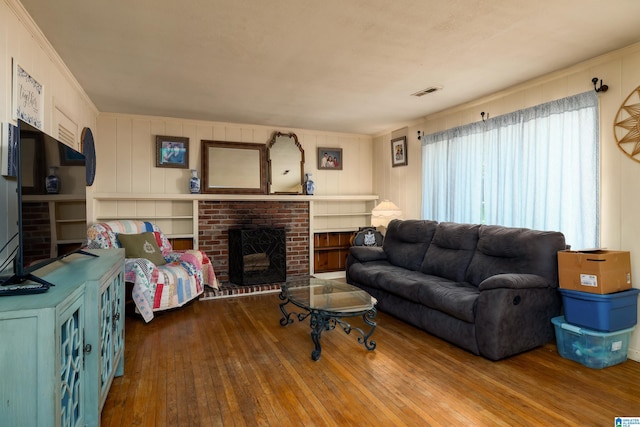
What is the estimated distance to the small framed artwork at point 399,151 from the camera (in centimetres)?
544

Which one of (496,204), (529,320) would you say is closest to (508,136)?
(496,204)

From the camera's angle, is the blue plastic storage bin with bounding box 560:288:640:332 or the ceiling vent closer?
the blue plastic storage bin with bounding box 560:288:640:332

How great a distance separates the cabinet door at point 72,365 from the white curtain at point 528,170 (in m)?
3.56

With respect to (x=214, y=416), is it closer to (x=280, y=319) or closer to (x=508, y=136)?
(x=280, y=319)

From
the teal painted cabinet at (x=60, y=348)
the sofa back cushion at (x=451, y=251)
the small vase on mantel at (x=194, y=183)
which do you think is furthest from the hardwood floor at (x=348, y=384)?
the small vase on mantel at (x=194, y=183)

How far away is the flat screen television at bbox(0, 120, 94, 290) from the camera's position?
153 cm

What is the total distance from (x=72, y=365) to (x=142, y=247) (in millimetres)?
2828

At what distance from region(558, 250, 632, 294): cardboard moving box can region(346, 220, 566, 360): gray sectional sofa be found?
14 centimetres

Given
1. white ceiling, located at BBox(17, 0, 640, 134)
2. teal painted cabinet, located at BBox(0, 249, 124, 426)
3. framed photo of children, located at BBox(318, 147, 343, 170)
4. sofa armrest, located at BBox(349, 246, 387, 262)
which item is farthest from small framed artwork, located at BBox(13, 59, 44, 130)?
framed photo of children, located at BBox(318, 147, 343, 170)

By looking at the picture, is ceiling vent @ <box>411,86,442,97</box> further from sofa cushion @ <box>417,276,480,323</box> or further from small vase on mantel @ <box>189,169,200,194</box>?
small vase on mantel @ <box>189,169,200,194</box>

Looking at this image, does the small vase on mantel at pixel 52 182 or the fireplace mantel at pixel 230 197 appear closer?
the small vase on mantel at pixel 52 182

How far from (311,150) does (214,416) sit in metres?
4.49

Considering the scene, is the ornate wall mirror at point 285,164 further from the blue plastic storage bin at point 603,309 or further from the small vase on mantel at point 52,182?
the blue plastic storage bin at point 603,309

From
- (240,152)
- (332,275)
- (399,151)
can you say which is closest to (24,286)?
(240,152)
